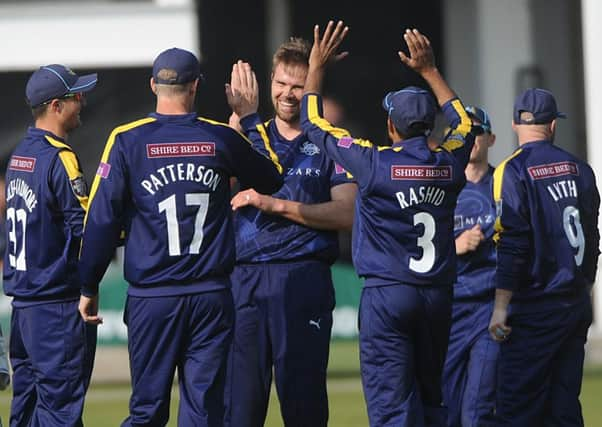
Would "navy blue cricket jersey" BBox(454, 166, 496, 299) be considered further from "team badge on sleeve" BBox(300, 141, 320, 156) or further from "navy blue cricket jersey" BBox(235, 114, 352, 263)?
"team badge on sleeve" BBox(300, 141, 320, 156)

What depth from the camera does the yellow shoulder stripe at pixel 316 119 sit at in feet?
26.8

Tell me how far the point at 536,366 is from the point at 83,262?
275cm

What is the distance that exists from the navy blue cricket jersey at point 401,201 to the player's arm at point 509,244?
0.55 m

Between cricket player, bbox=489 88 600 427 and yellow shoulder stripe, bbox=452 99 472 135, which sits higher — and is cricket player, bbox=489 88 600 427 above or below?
below

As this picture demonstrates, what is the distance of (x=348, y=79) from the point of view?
18203mm

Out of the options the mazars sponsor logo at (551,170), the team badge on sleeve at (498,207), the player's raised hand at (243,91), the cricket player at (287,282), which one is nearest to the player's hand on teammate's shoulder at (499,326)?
the team badge on sleeve at (498,207)

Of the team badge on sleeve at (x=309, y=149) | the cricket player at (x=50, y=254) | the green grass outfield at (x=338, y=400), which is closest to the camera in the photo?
the cricket player at (x=50, y=254)

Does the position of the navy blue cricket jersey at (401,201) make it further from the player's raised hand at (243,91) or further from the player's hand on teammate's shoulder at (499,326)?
the player's hand on teammate's shoulder at (499,326)

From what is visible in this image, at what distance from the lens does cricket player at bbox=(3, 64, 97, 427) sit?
8.51 metres

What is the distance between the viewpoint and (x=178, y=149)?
7.73m

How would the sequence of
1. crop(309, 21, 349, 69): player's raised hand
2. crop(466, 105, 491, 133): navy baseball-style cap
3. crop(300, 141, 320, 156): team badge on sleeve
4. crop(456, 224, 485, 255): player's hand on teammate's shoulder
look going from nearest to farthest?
crop(309, 21, 349, 69): player's raised hand
crop(300, 141, 320, 156): team badge on sleeve
crop(456, 224, 485, 255): player's hand on teammate's shoulder
crop(466, 105, 491, 133): navy baseball-style cap

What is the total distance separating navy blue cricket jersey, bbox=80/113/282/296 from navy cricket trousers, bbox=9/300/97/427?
0.86 metres

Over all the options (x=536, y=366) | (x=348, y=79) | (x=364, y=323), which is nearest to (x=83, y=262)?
(x=364, y=323)

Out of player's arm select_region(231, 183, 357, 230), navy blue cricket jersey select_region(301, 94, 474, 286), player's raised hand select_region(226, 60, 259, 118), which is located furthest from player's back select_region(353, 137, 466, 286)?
player's raised hand select_region(226, 60, 259, 118)
